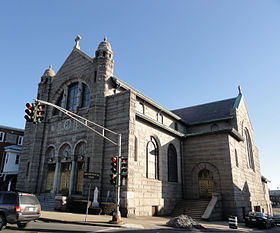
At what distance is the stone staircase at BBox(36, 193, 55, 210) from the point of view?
2244cm

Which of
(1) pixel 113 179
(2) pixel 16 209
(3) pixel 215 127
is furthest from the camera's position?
(3) pixel 215 127

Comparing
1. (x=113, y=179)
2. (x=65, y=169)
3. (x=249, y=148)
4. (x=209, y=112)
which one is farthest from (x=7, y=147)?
(x=249, y=148)

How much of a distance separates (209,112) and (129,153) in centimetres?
2034

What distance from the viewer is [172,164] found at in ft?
89.7

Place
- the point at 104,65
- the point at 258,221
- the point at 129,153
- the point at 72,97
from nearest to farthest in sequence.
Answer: the point at 258,221, the point at 129,153, the point at 104,65, the point at 72,97

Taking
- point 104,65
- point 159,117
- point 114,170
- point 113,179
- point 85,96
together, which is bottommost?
point 113,179

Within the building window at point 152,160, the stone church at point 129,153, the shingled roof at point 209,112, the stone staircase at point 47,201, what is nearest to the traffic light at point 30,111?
the stone church at point 129,153

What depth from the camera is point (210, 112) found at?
Result: 121 feet

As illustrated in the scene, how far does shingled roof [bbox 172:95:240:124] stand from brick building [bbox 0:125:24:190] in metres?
27.3

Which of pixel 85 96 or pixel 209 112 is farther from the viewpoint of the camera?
pixel 209 112

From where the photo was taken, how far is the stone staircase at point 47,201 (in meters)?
22.4

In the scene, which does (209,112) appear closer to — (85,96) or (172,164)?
(172,164)

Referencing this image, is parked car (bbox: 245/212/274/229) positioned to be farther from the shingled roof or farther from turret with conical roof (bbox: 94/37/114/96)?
turret with conical roof (bbox: 94/37/114/96)

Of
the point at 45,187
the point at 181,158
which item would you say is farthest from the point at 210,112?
the point at 45,187
